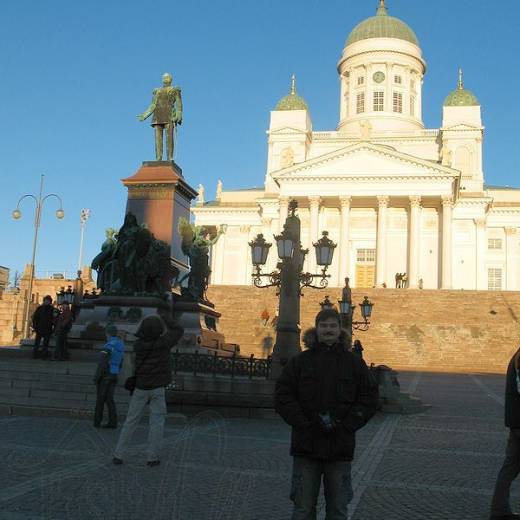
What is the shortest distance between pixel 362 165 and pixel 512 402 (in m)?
55.4

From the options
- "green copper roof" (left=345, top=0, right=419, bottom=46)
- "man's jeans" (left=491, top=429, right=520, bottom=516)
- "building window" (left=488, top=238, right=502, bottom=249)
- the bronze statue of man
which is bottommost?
"man's jeans" (left=491, top=429, right=520, bottom=516)

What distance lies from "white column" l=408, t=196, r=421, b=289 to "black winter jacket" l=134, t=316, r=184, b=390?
51221 mm

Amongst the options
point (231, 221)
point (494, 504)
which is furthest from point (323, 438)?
point (231, 221)

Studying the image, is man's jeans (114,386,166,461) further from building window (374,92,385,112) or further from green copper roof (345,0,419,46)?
green copper roof (345,0,419,46)

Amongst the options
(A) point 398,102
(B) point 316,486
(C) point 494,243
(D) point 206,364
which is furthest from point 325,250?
(A) point 398,102

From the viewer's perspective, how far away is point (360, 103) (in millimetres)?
74188

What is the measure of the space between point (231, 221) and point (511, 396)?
6602 cm

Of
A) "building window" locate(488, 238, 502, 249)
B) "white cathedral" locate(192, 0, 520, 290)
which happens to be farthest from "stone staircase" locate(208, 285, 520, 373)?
"building window" locate(488, 238, 502, 249)

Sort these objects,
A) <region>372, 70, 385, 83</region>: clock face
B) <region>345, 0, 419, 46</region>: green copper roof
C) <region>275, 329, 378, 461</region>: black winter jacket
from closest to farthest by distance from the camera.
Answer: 1. <region>275, 329, 378, 461</region>: black winter jacket
2. <region>372, 70, 385, 83</region>: clock face
3. <region>345, 0, 419, 46</region>: green copper roof

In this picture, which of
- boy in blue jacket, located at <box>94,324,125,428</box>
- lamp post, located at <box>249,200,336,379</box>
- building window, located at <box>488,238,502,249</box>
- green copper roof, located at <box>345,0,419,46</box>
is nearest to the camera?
boy in blue jacket, located at <box>94,324,125,428</box>

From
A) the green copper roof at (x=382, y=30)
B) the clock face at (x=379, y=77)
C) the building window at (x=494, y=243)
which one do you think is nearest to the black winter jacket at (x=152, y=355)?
the building window at (x=494, y=243)

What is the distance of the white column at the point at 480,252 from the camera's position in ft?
207

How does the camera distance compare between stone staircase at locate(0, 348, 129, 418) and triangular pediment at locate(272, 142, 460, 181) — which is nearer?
stone staircase at locate(0, 348, 129, 418)

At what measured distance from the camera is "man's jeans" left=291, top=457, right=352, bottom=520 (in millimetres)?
4316
